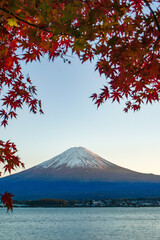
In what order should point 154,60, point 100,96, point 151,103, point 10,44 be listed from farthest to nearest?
1. point 151,103
2. point 100,96
3. point 10,44
4. point 154,60

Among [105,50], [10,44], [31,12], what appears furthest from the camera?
[10,44]

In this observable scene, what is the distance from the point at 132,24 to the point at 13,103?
277 cm

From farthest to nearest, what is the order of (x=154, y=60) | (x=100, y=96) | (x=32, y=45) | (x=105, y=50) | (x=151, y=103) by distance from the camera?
(x=151, y=103) < (x=100, y=96) < (x=32, y=45) < (x=154, y=60) < (x=105, y=50)

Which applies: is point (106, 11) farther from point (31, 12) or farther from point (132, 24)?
point (31, 12)

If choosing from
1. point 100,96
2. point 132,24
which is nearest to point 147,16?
point 132,24

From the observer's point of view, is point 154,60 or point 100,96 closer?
point 154,60

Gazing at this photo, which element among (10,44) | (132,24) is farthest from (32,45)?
(132,24)

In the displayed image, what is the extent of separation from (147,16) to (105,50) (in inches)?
32.1

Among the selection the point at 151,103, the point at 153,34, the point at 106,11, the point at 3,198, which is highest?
the point at 106,11

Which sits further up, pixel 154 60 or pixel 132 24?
pixel 132 24

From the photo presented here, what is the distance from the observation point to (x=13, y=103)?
535 centimetres

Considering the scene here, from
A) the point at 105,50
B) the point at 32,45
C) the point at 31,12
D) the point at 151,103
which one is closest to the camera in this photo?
the point at 31,12

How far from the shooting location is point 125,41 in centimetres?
358

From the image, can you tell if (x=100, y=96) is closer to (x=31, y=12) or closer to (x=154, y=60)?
(x=154, y=60)
